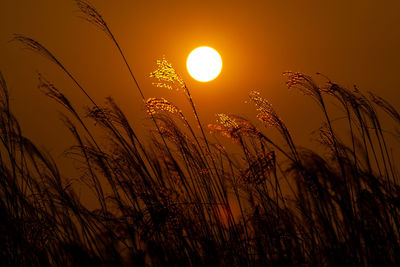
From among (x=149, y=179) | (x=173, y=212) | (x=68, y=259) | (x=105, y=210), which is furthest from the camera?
(x=105, y=210)

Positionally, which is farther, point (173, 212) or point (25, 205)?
point (25, 205)

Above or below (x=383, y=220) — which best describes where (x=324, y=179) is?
above

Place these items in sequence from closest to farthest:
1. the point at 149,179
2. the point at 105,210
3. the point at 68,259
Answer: the point at 149,179, the point at 68,259, the point at 105,210

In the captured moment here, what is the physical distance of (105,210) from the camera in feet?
6.24

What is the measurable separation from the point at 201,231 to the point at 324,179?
573 mm

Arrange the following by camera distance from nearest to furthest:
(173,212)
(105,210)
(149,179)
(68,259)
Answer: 1. (173,212)
2. (149,179)
3. (68,259)
4. (105,210)

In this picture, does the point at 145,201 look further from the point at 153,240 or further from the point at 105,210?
the point at 105,210

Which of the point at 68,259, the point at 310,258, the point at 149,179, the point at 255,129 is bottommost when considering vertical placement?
the point at 310,258

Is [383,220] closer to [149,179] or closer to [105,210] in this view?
[149,179]

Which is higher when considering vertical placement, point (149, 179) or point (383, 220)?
point (149, 179)

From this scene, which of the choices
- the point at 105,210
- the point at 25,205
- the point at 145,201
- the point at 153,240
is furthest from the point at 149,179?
the point at 25,205

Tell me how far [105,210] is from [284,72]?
3.41 ft

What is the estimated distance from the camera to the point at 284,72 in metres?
1.61

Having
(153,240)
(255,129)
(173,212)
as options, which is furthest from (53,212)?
(255,129)
